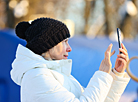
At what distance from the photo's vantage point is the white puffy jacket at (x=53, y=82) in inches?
61.0

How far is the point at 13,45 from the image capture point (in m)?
3.30

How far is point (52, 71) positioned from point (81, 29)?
13.3m

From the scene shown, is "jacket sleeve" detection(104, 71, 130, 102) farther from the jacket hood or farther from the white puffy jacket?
the jacket hood

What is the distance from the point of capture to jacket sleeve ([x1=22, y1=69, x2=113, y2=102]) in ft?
5.06

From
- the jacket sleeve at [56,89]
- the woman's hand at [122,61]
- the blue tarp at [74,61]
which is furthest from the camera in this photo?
the blue tarp at [74,61]

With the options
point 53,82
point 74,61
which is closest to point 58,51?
point 53,82

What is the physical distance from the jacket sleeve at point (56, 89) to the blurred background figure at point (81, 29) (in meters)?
1.43

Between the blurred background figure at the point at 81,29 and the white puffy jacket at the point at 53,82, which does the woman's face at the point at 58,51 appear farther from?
the blurred background figure at the point at 81,29

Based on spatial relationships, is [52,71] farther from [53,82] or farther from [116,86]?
[116,86]

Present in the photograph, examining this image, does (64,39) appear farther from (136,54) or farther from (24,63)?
(136,54)

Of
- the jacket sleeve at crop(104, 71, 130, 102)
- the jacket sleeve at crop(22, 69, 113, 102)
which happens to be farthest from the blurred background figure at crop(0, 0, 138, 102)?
the jacket sleeve at crop(22, 69, 113, 102)

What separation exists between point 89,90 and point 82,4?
40.4 feet

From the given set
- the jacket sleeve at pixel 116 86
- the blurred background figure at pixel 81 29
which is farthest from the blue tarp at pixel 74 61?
the jacket sleeve at pixel 116 86

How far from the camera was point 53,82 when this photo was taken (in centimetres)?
157
